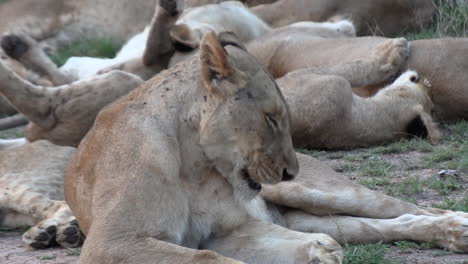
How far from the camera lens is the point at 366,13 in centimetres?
726

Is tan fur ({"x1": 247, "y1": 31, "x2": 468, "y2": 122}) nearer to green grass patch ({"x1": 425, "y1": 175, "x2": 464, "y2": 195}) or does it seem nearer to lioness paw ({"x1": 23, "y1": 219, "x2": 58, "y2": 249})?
green grass patch ({"x1": 425, "y1": 175, "x2": 464, "y2": 195})

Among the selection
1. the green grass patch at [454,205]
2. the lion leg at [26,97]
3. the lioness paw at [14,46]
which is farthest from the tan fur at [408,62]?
the lion leg at [26,97]

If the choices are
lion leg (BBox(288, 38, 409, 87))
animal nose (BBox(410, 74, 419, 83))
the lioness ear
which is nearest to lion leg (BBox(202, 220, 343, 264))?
lion leg (BBox(288, 38, 409, 87))

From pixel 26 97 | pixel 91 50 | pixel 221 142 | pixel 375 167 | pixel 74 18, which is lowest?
pixel 91 50

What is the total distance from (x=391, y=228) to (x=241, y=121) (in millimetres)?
851

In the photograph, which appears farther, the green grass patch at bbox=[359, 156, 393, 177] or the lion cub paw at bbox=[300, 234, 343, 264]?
the green grass patch at bbox=[359, 156, 393, 177]

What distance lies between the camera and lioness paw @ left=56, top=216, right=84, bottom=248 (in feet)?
12.5

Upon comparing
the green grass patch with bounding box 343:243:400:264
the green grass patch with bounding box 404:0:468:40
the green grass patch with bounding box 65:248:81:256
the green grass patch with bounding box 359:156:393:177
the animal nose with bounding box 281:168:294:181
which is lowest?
the green grass patch with bounding box 404:0:468:40

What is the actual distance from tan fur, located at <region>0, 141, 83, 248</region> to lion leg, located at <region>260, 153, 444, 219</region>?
0.85m

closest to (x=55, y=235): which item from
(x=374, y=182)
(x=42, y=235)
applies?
(x=42, y=235)

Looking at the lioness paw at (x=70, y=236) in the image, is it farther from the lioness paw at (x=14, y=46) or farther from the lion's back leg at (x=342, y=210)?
the lioness paw at (x=14, y=46)

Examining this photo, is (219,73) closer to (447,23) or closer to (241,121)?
(241,121)

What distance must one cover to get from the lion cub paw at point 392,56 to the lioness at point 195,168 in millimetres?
2432

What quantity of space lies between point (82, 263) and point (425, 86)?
10.8 feet
